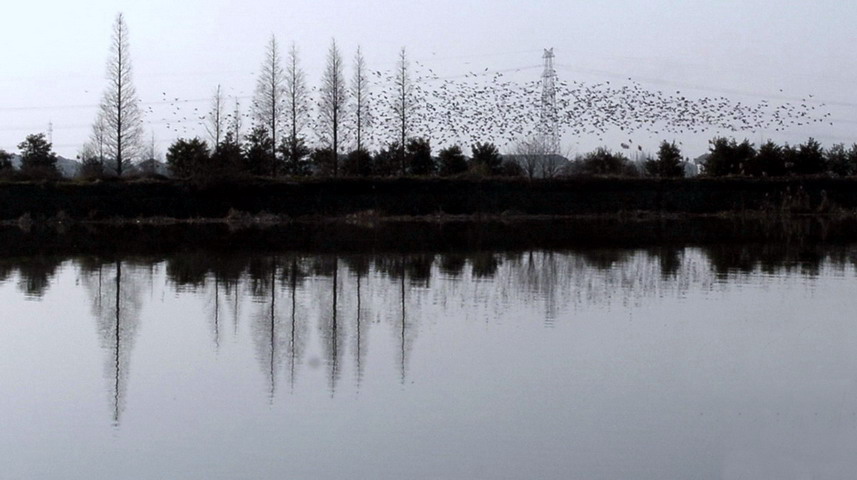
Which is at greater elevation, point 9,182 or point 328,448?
point 9,182

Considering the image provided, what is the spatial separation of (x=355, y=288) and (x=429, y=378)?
24.9 ft

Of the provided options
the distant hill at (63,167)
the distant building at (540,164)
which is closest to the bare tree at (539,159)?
the distant building at (540,164)

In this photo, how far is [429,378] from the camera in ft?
34.1

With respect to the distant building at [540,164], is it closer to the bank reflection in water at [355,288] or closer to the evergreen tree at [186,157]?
the evergreen tree at [186,157]

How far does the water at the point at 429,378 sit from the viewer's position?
7715mm

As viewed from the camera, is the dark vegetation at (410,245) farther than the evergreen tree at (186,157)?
No

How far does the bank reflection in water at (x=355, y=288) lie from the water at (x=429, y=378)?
7 centimetres

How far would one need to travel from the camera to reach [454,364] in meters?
11.1

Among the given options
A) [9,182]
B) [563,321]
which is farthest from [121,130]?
[563,321]

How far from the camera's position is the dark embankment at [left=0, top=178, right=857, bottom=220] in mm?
47125

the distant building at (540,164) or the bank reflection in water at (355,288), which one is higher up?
the distant building at (540,164)

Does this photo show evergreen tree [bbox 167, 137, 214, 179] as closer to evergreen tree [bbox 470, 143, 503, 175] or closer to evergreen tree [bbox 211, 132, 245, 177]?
evergreen tree [bbox 211, 132, 245, 177]

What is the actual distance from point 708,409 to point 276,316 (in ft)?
22.7

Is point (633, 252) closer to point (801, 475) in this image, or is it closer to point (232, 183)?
point (801, 475)
